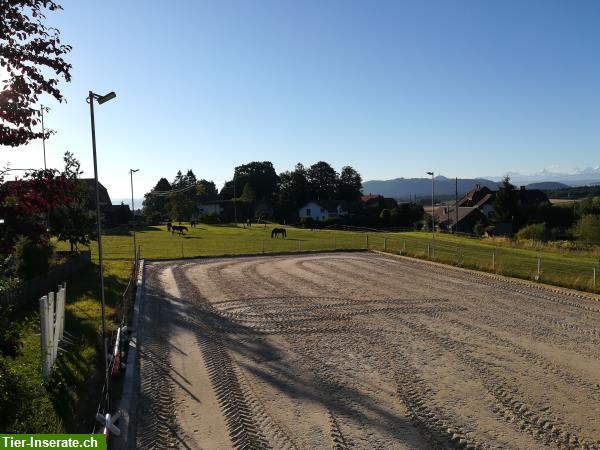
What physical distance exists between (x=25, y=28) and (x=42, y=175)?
1608 mm

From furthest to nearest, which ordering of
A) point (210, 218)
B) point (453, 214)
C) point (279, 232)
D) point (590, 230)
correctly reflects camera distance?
point (210, 218) < point (453, 214) < point (590, 230) < point (279, 232)

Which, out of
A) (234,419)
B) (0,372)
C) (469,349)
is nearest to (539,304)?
(469,349)

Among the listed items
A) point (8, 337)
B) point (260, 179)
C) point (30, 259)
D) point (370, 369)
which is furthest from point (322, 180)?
point (8, 337)

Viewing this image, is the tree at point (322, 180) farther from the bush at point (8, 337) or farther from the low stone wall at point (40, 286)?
the bush at point (8, 337)

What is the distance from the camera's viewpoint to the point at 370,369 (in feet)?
34.4

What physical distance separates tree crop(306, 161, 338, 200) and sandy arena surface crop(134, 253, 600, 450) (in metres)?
98.1

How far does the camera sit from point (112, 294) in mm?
18828

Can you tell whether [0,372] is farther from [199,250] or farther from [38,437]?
[199,250]

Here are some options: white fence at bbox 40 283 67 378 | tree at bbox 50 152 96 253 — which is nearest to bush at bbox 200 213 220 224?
tree at bbox 50 152 96 253

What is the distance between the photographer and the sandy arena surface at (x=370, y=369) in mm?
7641

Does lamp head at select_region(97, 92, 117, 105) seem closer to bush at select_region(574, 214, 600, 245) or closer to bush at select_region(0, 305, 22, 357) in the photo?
bush at select_region(0, 305, 22, 357)

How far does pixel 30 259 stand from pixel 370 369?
14.7 m

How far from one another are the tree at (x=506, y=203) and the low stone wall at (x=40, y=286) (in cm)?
6442

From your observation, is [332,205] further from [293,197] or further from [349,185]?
[349,185]
